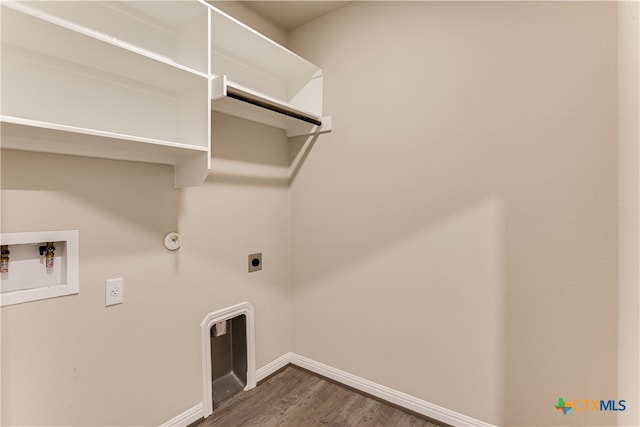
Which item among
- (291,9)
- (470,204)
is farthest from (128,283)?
(291,9)

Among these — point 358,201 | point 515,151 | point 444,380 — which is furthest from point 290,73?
point 444,380

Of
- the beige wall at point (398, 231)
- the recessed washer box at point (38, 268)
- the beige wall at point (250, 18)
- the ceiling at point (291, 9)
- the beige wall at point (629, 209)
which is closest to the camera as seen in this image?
the beige wall at point (629, 209)

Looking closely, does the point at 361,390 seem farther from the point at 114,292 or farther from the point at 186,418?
the point at 114,292

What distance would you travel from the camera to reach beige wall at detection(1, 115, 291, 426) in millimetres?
1203

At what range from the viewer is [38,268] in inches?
48.5

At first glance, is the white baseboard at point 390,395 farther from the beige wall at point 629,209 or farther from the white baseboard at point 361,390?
the beige wall at point 629,209

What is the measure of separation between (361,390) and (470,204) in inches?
52.1

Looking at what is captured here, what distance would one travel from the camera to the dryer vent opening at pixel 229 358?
196 cm

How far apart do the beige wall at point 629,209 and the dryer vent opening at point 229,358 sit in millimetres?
1826

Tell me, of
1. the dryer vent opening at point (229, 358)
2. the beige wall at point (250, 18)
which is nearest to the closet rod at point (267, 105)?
the beige wall at point (250, 18)

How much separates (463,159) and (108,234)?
1.74 m

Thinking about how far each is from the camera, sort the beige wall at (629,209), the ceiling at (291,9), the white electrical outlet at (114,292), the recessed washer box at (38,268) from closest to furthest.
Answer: the beige wall at (629,209) → the recessed washer box at (38,268) → the white electrical outlet at (114,292) → the ceiling at (291,9)

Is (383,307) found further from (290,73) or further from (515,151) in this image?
(290,73)

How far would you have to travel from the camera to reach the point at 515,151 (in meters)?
1.50
